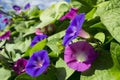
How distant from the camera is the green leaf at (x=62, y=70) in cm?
136

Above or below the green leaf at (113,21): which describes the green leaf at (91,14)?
below

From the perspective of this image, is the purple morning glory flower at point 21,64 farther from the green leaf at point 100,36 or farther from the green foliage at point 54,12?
the green leaf at point 100,36

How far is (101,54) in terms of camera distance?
1289mm

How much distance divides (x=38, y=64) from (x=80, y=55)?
0.27m

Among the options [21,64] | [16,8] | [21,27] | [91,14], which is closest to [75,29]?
[91,14]

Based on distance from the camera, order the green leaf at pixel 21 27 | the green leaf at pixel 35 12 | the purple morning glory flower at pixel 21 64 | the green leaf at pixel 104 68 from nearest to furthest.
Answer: the green leaf at pixel 104 68 < the purple morning glory flower at pixel 21 64 < the green leaf at pixel 21 27 < the green leaf at pixel 35 12

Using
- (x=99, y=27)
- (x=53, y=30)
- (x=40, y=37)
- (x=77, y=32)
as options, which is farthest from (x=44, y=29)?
(x=77, y=32)

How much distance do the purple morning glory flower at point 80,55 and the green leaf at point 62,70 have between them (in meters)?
0.07

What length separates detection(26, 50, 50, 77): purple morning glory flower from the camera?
1399 millimetres

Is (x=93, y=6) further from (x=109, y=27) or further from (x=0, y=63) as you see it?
(x=0, y=63)

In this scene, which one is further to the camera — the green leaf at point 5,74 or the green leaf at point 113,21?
the green leaf at point 5,74

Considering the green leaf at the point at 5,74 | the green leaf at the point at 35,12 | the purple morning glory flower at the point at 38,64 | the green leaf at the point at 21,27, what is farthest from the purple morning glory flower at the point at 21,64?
the green leaf at the point at 35,12

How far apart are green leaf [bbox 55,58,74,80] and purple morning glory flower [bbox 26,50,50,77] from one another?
57 millimetres

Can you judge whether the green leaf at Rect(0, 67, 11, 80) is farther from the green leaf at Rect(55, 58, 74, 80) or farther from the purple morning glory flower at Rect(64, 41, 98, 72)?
the purple morning glory flower at Rect(64, 41, 98, 72)
